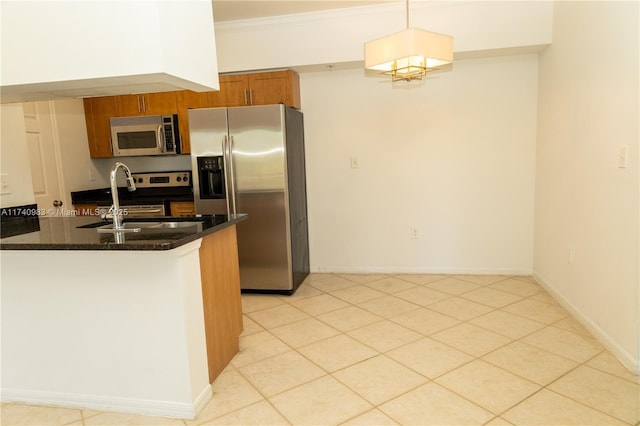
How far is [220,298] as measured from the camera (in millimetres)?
→ 2324

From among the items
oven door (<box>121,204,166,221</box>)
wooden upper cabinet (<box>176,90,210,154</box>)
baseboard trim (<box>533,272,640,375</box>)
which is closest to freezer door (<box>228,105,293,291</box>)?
wooden upper cabinet (<box>176,90,210,154</box>)

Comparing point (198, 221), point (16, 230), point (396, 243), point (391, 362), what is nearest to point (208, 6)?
point (198, 221)

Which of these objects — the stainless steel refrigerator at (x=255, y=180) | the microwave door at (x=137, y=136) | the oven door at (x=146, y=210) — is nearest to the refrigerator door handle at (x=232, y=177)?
the stainless steel refrigerator at (x=255, y=180)

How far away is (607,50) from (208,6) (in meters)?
2.31

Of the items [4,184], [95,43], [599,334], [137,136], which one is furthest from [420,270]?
[4,184]

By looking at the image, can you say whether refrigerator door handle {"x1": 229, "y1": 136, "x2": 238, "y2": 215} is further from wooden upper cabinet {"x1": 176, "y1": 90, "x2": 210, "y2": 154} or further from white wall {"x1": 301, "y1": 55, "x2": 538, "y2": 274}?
white wall {"x1": 301, "y1": 55, "x2": 538, "y2": 274}

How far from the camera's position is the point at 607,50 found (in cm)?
239

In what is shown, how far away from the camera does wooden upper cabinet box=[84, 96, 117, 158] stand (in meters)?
4.25

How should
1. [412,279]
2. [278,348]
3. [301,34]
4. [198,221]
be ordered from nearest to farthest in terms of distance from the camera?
[198,221] → [278,348] → [301,34] → [412,279]

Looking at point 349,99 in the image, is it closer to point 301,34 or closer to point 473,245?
point 301,34

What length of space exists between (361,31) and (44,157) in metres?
3.25

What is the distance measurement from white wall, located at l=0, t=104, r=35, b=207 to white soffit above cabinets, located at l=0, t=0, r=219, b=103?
2.99 ft

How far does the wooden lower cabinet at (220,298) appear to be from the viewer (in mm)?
2160

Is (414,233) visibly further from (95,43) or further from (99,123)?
(99,123)
